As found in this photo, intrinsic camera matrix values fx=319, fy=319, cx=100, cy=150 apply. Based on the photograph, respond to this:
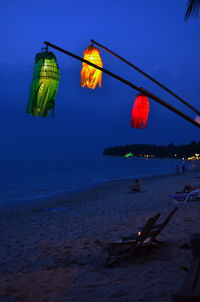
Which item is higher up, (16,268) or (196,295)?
(196,295)

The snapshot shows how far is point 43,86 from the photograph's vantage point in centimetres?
409

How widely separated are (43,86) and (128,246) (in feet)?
12.6

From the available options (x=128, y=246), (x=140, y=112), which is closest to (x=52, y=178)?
(x=128, y=246)

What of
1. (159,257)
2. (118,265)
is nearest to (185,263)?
(159,257)

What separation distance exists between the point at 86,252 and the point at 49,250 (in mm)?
1034

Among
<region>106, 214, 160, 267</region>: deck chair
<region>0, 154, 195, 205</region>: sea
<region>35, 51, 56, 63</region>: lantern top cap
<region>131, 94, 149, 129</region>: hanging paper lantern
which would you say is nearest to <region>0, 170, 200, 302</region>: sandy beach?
<region>106, 214, 160, 267</region>: deck chair

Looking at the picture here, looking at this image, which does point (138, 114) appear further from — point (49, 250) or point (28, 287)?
point (49, 250)

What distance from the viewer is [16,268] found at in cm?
645

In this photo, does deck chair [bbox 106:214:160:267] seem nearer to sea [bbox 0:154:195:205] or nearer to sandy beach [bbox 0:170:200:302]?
sandy beach [bbox 0:170:200:302]

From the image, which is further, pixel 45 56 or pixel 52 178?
pixel 52 178

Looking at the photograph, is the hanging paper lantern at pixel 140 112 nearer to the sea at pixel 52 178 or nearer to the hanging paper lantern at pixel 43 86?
the hanging paper lantern at pixel 43 86

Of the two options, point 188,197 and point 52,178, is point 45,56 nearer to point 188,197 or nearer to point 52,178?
point 188,197

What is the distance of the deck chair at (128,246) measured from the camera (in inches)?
239

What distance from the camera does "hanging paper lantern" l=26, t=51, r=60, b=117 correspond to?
4086 mm
